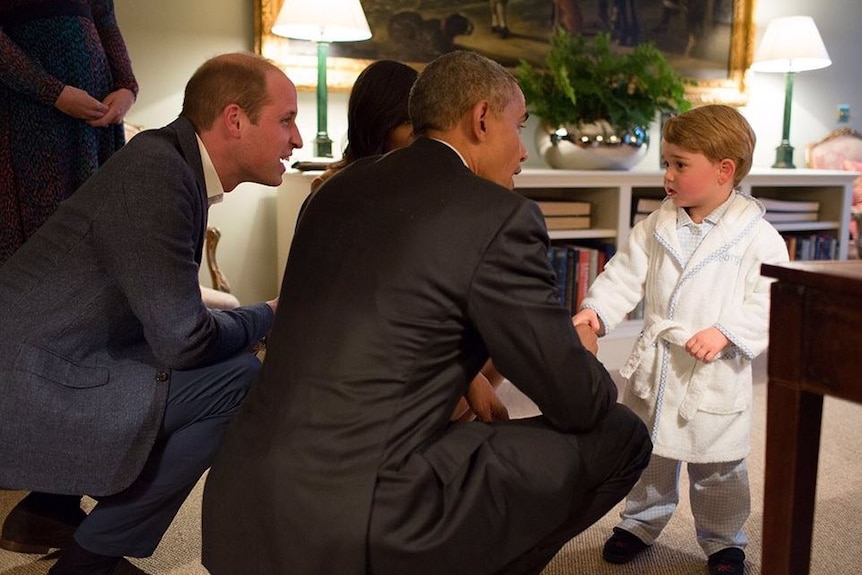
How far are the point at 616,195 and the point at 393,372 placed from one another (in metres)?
2.41

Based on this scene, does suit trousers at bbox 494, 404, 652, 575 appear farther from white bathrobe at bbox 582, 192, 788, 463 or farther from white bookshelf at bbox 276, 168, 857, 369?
white bookshelf at bbox 276, 168, 857, 369

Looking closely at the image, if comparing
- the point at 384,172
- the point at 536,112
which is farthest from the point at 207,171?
the point at 536,112

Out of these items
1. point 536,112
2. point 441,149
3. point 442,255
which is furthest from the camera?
point 536,112

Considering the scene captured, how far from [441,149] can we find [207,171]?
557mm

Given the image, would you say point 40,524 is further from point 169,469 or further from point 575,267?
point 575,267

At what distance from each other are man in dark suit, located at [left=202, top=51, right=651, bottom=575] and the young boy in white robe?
516 mm

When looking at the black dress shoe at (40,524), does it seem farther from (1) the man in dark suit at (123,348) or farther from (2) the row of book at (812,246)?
(2) the row of book at (812,246)

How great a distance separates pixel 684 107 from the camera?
3.50m

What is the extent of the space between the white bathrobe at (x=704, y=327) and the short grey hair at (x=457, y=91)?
67 cm

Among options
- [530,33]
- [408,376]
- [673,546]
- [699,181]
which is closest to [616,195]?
[530,33]

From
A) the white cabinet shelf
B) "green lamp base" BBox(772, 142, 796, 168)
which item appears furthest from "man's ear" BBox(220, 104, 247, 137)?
"green lamp base" BBox(772, 142, 796, 168)

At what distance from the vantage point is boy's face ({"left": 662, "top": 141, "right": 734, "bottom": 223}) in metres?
1.84

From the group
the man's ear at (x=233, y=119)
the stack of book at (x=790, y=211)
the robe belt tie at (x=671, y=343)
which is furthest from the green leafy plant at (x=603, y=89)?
the man's ear at (x=233, y=119)

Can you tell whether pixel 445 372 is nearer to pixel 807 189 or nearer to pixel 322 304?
pixel 322 304
